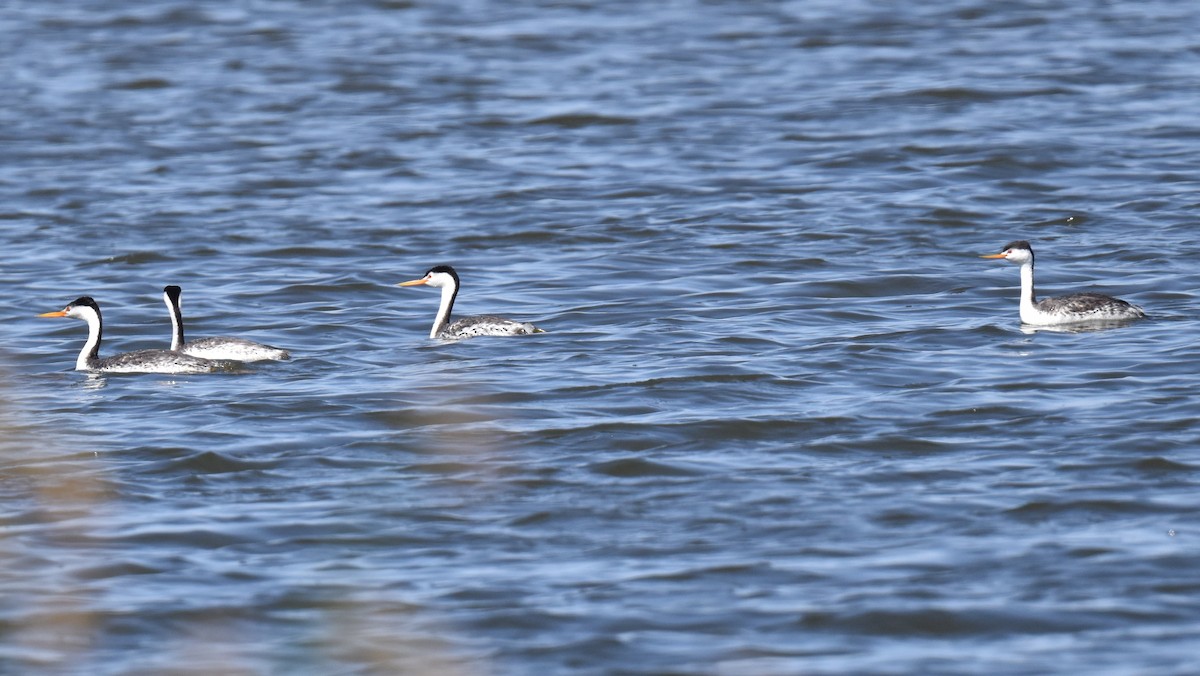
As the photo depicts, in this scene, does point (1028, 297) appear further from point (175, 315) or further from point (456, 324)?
point (175, 315)

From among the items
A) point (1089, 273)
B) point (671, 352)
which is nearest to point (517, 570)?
point (671, 352)

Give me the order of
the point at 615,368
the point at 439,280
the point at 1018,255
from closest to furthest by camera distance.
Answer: the point at 615,368
the point at 1018,255
the point at 439,280

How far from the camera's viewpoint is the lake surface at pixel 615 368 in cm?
1050

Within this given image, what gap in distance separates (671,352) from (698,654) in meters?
7.40

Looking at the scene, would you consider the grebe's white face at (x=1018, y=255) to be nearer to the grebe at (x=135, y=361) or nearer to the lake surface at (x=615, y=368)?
the lake surface at (x=615, y=368)

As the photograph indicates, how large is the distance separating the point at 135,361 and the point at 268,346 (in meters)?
1.11

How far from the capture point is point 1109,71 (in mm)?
33000

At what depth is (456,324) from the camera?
→ 1789cm

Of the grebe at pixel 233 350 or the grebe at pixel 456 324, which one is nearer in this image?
the grebe at pixel 233 350

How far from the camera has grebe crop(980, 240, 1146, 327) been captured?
683 inches

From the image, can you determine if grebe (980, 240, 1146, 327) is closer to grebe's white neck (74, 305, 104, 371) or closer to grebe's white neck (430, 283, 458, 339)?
grebe's white neck (430, 283, 458, 339)

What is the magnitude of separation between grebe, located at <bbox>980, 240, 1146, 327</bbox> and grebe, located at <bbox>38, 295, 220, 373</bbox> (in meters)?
7.02

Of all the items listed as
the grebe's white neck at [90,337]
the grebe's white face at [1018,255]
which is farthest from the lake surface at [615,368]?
the grebe's white face at [1018,255]

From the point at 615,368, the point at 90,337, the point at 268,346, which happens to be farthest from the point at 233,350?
the point at 615,368
